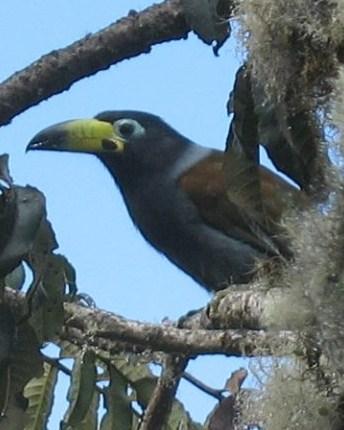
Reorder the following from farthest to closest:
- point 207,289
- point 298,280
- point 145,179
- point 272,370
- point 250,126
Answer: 1. point 145,179
2. point 207,289
3. point 250,126
4. point 272,370
5. point 298,280

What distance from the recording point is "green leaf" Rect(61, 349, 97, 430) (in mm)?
2316

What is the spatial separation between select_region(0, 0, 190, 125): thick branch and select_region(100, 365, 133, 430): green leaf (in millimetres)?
508

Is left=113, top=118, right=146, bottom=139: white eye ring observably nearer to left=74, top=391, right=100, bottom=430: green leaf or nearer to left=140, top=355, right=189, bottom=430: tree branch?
left=74, top=391, right=100, bottom=430: green leaf

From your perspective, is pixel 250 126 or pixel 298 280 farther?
pixel 250 126

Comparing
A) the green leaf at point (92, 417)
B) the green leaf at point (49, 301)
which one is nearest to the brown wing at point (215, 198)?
the green leaf at point (92, 417)

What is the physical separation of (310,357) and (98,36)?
2.99 feet

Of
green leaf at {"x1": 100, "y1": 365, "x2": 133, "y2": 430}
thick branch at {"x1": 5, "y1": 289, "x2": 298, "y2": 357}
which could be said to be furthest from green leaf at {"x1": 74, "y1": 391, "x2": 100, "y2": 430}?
thick branch at {"x1": 5, "y1": 289, "x2": 298, "y2": 357}

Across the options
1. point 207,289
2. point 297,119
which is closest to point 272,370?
point 297,119

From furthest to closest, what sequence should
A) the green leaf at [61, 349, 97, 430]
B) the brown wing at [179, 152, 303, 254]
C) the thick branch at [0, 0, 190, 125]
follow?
the brown wing at [179, 152, 303, 254] < the green leaf at [61, 349, 97, 430] < the thick branch at [0, 0, 190, 125]

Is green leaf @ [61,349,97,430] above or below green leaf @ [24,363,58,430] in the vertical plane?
below

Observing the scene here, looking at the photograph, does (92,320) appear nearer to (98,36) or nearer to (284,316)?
(98,36)

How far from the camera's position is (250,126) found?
1.73m

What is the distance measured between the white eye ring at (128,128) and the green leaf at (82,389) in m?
1.15

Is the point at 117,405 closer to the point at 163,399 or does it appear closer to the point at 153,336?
the point at 163,399
